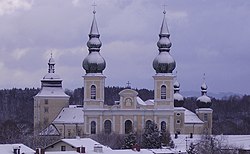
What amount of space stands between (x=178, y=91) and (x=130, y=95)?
44.4 feet

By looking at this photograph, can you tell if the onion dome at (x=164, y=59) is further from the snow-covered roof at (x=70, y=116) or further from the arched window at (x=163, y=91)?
the snow-covered roof at (x=70, y=116)

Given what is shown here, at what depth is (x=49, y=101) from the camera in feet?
373

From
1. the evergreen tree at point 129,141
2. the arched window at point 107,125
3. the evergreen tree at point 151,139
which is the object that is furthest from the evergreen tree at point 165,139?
the arched window at point 107,125

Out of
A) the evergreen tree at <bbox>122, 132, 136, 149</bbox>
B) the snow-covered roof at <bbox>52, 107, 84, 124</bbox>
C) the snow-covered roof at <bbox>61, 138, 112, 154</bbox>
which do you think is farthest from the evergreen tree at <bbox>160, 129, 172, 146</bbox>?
the snow-covered roof at <bbox>52, 107, 84, 124</bbox>

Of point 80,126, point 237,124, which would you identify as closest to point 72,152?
point 80,126

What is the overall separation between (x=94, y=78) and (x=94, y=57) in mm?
2041

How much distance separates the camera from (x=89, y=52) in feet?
349

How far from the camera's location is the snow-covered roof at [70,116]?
4372 inches

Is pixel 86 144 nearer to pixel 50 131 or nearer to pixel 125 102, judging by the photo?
pixel 125 102

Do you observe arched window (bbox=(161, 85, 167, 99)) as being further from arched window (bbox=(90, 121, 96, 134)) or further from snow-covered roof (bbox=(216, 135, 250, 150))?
snow-covered roof (bbox=(216, 135, 250, 150))

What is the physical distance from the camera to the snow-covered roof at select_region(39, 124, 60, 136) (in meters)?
103

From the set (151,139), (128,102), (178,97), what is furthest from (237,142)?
(178,97)

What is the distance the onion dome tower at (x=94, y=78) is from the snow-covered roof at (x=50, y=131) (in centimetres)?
422

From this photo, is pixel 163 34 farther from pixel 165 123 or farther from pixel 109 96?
pixel 109 96
